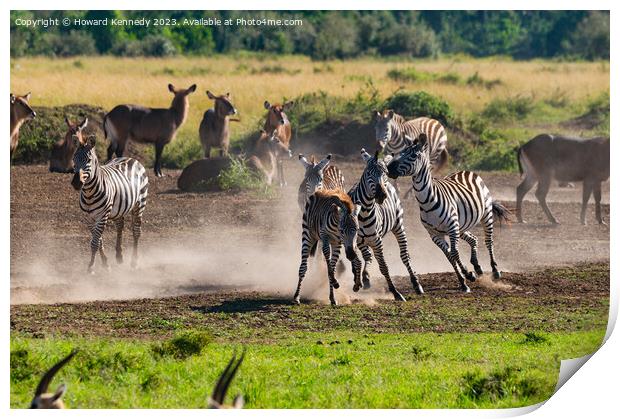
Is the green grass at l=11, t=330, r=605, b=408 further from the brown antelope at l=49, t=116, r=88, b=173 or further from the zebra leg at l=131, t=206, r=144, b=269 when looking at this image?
the brown antelope at l=49, t=116, r=88, b=173

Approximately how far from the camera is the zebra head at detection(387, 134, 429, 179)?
14211 mm

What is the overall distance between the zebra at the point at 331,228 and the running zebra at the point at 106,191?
269 centimetres

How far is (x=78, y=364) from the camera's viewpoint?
1014 cm

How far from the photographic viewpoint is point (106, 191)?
48.9 ft

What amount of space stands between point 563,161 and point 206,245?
245 inches

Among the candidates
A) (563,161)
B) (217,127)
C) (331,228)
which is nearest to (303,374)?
(331,228)

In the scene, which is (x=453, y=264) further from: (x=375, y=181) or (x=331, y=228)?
(x=331, y=228)

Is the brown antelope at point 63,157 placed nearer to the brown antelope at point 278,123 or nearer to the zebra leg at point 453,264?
the brown antelope at point 278,123

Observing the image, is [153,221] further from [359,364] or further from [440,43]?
[440,43]

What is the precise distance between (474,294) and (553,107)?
16500mm

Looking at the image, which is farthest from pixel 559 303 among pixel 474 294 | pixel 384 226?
pixel 384 226

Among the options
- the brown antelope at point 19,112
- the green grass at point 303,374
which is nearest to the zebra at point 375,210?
the green grass at point 303,374

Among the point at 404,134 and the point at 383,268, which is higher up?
the point at 404,134

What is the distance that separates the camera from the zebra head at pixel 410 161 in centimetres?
1421
